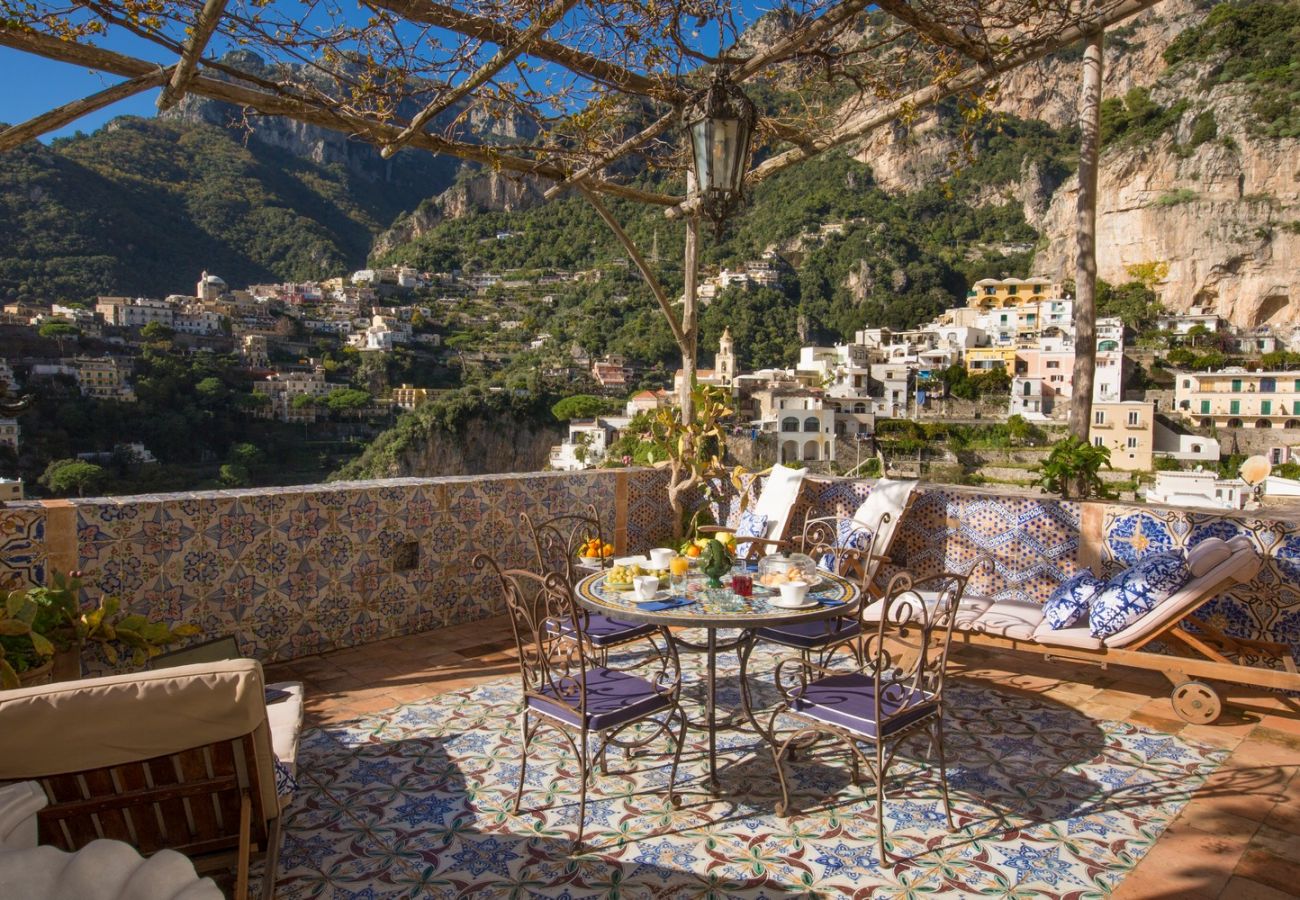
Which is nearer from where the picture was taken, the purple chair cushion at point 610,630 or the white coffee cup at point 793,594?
the white coffee cup at point 793,594

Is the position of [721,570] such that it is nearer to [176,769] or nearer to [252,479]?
[176,769]

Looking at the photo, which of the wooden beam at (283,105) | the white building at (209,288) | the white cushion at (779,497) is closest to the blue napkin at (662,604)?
the white cushion at (779,497)

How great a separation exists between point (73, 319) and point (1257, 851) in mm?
40237

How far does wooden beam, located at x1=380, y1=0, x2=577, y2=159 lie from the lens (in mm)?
2734

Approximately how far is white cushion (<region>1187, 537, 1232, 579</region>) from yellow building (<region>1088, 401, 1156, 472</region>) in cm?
4217

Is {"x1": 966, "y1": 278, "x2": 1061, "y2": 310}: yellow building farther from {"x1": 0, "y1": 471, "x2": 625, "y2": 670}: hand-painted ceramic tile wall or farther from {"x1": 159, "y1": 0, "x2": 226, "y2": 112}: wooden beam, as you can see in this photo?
{"x1": 159, "y1": 0, "x2": 226, "y2": 112}: wooden beam

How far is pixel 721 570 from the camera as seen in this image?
278 cm

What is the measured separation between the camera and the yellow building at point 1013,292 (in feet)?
181

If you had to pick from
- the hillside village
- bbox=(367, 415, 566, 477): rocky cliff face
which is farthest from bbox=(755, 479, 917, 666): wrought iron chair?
bbox=(367, 415, 566, 477): rocky cliff face

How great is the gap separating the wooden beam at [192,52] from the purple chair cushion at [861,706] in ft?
9.06

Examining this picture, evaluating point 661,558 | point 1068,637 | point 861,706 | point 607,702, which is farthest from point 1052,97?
point 607,702

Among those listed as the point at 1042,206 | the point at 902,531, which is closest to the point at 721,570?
the point at 902,531

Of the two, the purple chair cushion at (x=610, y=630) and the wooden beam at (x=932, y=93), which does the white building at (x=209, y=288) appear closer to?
the wooden beam at (x=932, y=93)

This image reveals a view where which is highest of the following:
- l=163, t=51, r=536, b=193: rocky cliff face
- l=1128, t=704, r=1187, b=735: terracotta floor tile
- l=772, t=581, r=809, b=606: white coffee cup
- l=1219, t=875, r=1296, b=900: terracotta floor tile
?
l=163, t=51, r=536, b=193: rocky cliff face
